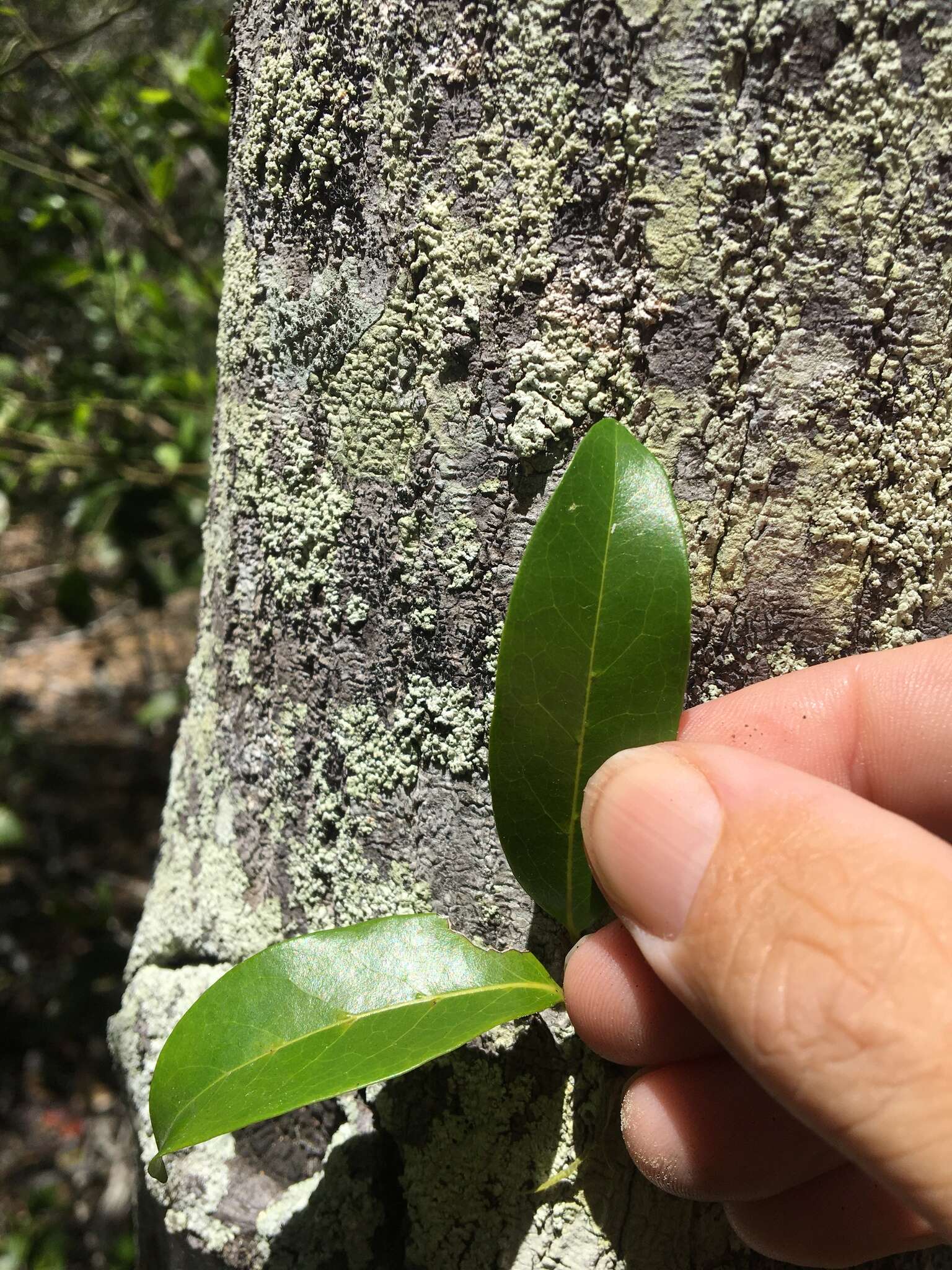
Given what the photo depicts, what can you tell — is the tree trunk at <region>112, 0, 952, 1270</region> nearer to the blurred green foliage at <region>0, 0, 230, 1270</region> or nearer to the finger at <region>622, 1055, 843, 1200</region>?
the finger at <region>622, 1055, 843, 1200</region>

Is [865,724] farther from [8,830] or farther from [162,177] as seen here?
[8,830]

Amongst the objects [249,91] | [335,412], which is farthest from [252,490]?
[249,91]

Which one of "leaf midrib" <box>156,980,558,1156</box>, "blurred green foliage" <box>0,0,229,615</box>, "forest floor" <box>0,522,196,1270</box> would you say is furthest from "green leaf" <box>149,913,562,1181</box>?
"blurred green foliage" <box>0,0,229,615</box>

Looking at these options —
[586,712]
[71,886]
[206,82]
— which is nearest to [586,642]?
[586,712]

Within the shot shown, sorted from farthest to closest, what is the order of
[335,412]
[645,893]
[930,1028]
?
1. [335,412]
2. [645,893]
3. [930,1028]

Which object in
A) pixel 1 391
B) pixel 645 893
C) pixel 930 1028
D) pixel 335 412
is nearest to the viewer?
pixel 930 1028

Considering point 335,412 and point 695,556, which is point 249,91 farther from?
point 695,556

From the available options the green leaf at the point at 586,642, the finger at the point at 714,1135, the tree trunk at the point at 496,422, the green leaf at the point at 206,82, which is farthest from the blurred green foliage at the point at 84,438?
the finger at the point at 714,1135
